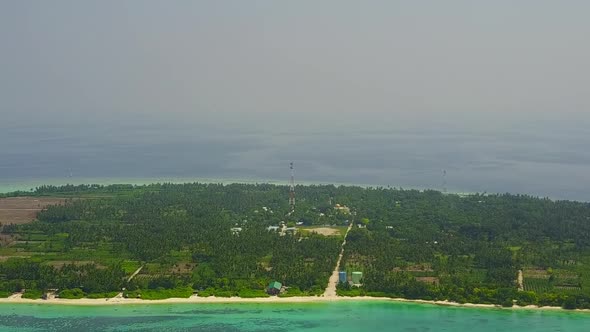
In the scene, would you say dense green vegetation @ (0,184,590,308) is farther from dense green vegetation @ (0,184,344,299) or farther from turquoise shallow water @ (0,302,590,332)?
turquoise shallow water @ (0,302,590,332)

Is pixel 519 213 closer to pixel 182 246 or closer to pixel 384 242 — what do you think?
pixel 384 242

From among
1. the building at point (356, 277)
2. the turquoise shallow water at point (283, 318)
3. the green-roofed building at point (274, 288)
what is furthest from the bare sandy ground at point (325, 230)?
the turquoise shallow water at point (283, 318)

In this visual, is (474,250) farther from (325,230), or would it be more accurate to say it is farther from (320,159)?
(320,159)

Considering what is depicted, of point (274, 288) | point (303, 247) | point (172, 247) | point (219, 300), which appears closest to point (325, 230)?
point (303, 247)

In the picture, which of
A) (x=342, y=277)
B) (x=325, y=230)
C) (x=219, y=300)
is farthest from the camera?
(x=325, y=230)

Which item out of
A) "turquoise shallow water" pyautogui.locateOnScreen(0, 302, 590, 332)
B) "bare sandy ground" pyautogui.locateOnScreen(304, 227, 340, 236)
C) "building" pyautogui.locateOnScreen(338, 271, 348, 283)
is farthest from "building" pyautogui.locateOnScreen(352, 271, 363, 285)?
"bare sandy ground" pyautogui.locateOnScreen(304, 227, 340, 236)

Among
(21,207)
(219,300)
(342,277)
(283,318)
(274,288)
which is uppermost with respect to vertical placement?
(21,207)

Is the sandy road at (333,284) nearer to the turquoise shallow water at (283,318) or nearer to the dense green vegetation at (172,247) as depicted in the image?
the dense green vegetation at (172,247)
